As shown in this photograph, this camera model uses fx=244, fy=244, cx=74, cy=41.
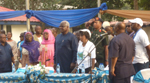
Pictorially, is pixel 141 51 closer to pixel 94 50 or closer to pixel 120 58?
pixel 94 50

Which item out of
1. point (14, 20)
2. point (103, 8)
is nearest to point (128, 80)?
point (103, 8)

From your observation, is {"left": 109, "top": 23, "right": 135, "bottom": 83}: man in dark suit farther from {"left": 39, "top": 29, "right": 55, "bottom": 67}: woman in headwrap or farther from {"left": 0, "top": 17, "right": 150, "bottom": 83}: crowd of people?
{"left": 39, "top": 29, "right": 55, "bottom": 67}: woman in headwrap

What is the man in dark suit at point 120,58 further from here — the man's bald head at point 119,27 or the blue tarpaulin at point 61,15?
the blue tarpaulin at point 61,15

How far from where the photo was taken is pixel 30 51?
659 cm

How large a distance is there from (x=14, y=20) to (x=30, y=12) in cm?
1221

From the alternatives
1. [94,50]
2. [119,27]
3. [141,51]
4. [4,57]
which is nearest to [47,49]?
[4,57]

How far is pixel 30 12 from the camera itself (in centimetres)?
842

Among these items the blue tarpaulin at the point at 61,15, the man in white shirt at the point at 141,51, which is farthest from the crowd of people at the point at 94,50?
the blue tarpaulin at the point at 61,15

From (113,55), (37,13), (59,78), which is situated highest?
(37,13)

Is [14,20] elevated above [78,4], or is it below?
below

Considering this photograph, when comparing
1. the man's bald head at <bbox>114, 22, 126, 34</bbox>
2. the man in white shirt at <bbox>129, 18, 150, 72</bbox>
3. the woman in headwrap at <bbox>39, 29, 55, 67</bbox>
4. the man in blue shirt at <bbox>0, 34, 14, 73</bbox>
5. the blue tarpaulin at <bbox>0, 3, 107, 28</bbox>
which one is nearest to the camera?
the man's bald head at <bbox>114, 22, 126, 34</bbox>

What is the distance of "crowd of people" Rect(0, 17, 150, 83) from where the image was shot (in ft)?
14.0

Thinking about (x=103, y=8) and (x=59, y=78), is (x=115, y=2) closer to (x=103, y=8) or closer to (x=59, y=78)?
(x=103, y=8)

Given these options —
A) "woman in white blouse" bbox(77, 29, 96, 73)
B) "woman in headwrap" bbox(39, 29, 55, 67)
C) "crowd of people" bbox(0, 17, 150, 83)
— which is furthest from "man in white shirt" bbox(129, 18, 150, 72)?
"woman in headwrap" bbox(39, 29, 55, 67)
